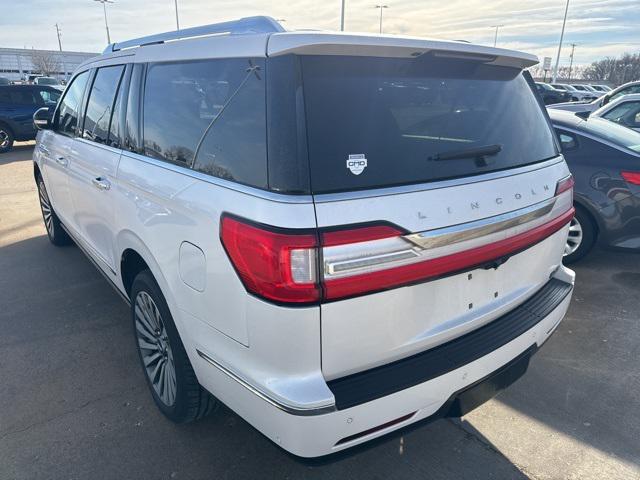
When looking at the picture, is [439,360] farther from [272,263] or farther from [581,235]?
[581,235]

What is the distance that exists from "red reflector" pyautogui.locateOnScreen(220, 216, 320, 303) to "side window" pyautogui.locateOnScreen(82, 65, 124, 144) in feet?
6.19

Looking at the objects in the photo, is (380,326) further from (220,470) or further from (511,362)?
(220,470)

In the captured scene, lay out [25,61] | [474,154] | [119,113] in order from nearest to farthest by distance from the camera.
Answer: [474,154] → [119,113] → [25,61]

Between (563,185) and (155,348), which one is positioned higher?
(563,185)

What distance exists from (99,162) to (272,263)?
2.01 metres

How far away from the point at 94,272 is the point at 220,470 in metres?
3.08

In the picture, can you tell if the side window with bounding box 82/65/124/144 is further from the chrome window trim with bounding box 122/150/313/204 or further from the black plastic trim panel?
the black plastic trim panel

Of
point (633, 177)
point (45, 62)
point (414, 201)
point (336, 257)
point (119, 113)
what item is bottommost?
point (633, 177)

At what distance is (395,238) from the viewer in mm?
1678

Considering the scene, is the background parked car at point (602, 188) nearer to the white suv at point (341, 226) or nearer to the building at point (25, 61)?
the white suv at point (341, 226)

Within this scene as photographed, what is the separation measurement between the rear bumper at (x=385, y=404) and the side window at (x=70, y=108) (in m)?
2.86

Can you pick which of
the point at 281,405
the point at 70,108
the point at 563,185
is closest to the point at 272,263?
the point at 281,405

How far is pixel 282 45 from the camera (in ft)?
5.59

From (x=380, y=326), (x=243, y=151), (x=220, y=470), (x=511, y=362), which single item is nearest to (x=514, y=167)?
(x=511, y=362)
